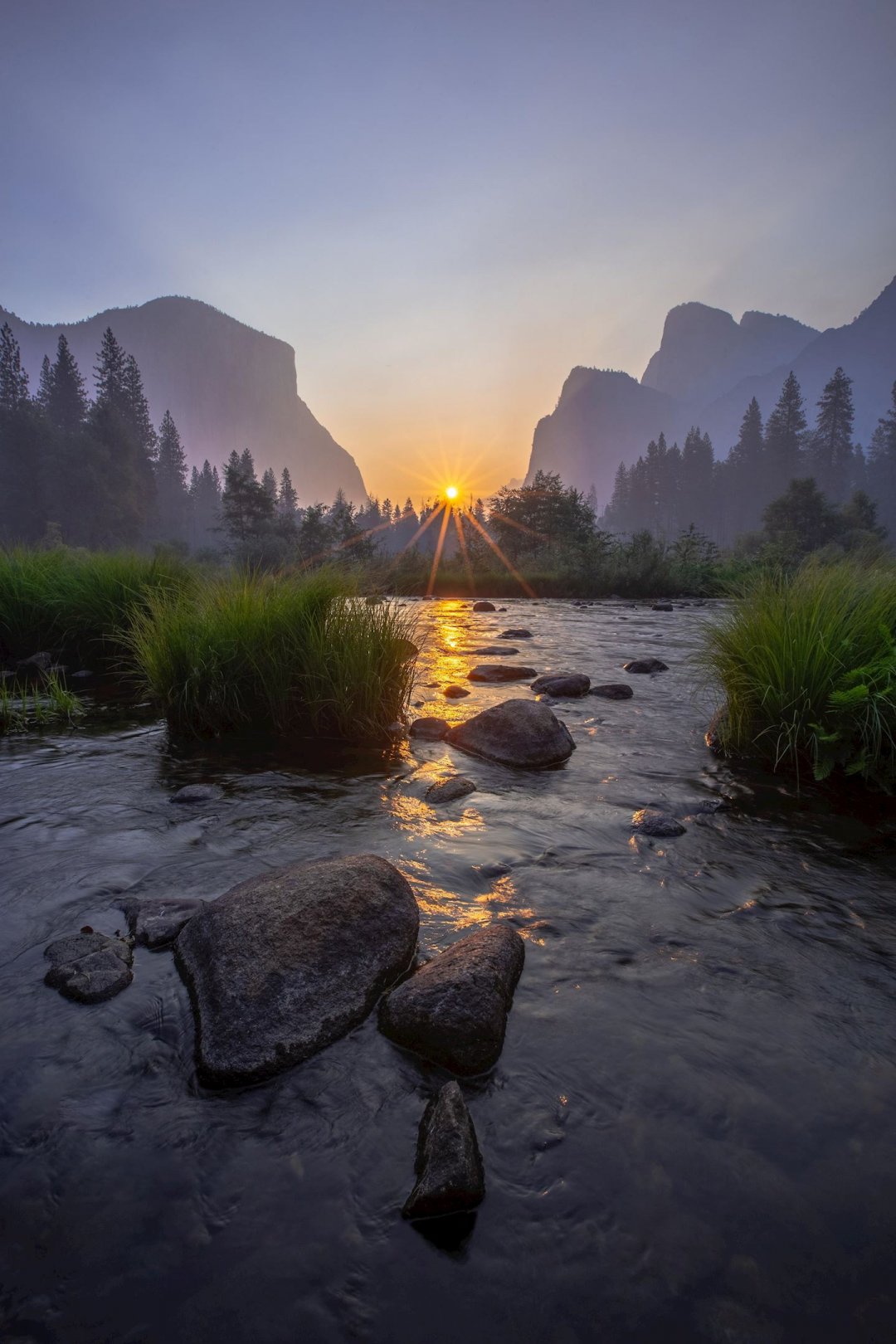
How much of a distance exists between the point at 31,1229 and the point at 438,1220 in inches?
45.6

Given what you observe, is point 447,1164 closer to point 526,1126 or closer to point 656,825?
point 526,1126

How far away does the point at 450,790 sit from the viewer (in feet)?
17.0

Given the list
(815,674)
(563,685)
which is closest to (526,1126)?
(815,674)

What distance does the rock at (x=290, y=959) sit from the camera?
7.77 feet

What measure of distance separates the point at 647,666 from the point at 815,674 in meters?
5.59

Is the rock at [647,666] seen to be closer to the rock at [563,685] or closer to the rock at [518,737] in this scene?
the rock at [563,685]

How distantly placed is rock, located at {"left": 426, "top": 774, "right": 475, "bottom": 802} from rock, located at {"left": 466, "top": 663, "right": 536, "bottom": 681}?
197 inches

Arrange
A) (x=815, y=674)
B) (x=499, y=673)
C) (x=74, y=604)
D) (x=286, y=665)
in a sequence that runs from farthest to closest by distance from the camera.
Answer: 1. (x=74, y=604)
2. (x=499, y=673)
3. (x=286, y=665)
4. (x=815, y=674)

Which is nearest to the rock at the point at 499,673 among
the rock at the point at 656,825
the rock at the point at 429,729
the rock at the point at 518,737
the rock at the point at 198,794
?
the rock at the point at 429,729

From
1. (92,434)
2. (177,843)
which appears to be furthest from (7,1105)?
(92,434)

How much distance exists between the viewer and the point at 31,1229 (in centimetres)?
175

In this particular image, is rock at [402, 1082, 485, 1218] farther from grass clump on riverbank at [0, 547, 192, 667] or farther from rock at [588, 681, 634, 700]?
grass clump on riverbank at [0, 547, 192, 667]

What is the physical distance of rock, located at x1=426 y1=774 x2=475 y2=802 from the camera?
5.11 m

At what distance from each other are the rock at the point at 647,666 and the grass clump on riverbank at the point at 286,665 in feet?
17.5
